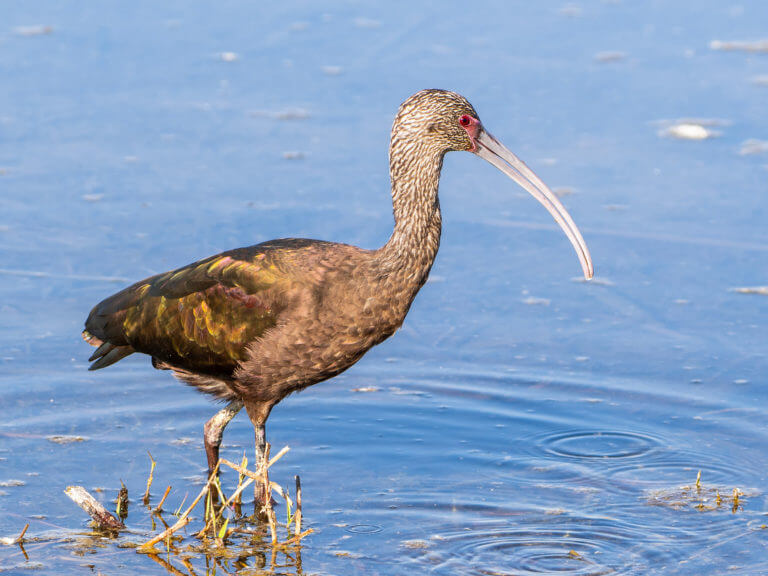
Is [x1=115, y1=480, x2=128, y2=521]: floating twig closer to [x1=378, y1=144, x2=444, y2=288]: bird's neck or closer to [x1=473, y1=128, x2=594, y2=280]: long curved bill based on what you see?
[x1=378, y1=144, x2=444, y2=288]: bird's neck

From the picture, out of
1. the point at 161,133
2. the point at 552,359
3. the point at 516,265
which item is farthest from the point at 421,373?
the point at 161,133

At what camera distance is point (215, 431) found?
7.02 m

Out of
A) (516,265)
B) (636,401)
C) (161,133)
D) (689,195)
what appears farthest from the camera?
(161,133)

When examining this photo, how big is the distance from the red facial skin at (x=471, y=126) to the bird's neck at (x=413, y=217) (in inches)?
7.6

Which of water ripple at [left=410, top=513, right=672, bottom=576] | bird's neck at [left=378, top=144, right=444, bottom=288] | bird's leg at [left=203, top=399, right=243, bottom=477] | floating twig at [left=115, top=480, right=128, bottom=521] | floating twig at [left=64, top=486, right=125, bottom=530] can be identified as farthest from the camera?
bird's leg at [left=203, top=399, right=243, bottom=477]

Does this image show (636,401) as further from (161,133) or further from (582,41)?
(582,41)

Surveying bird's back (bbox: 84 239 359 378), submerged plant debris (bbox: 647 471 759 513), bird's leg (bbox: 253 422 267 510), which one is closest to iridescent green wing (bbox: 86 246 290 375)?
bird's back (bbox: 84 239 359 378)

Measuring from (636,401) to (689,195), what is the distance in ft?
9.00

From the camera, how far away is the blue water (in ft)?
21.6

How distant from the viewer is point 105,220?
32.3ft

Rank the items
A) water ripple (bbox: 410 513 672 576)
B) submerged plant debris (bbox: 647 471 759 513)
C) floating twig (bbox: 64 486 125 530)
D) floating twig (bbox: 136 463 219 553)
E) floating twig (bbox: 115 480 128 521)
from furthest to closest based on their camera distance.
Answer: submerged plant debris (bbox: 647 471 759 513) < floating twig (bbox: 115 480 128 521) < floating twig (bbox: 64 486 125 530) < water ripple (bbox: 410 513 672 576) < floating twig (bbox: 136 463 219 553)

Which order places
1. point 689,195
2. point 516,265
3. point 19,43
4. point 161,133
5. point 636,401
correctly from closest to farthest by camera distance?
1. point 636,401
2. point 516,265
3. point 689,195
4. point 161,133
5. point 19,43

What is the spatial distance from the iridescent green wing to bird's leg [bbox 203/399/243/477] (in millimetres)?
321

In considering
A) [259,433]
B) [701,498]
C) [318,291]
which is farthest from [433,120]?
[701,498]
